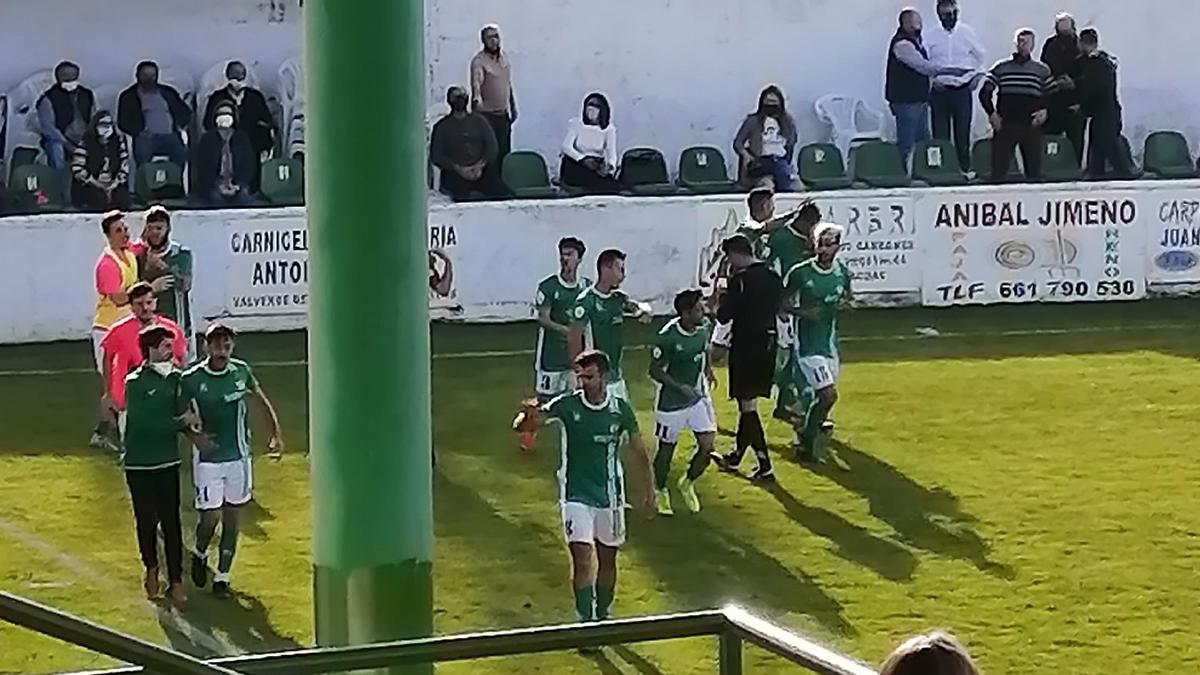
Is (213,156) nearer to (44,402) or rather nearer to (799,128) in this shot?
(44,402)

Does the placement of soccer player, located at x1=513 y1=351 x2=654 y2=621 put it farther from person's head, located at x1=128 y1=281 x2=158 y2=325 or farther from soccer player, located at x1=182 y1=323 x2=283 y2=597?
person's head, located at x1=128 y1=281 x2=158 y2=325

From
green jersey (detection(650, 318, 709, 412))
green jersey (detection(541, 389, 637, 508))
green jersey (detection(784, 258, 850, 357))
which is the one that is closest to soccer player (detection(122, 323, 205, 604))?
green jersey (detection(541, 389, 637, 508))

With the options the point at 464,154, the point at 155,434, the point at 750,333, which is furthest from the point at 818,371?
the point at 464,154

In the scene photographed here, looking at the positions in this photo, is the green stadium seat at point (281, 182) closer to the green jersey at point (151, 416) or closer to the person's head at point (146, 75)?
the person's head at point (146, 75)

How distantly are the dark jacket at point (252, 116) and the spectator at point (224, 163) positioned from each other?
288 millimetres

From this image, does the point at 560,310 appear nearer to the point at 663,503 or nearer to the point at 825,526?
the point at 663,503

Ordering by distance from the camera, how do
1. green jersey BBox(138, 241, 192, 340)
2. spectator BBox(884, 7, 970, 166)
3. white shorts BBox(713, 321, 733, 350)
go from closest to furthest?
green jersey BBox(138, 241, 192, 340) → white shorts BBox(713, 321, 733, 350) → spectator BBox(884, 7, 970, 166)

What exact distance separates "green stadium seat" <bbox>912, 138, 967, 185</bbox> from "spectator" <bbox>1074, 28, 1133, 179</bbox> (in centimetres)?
145

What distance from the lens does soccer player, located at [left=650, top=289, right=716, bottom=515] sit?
496 inches

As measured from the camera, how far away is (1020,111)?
2192 centimetres

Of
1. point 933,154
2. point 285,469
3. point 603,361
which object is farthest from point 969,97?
point 603,361

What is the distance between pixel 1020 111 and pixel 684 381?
10.3m

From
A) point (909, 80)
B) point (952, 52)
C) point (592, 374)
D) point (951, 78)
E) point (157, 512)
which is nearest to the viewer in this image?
point (592, 374)

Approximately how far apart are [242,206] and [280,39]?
3.62 m
